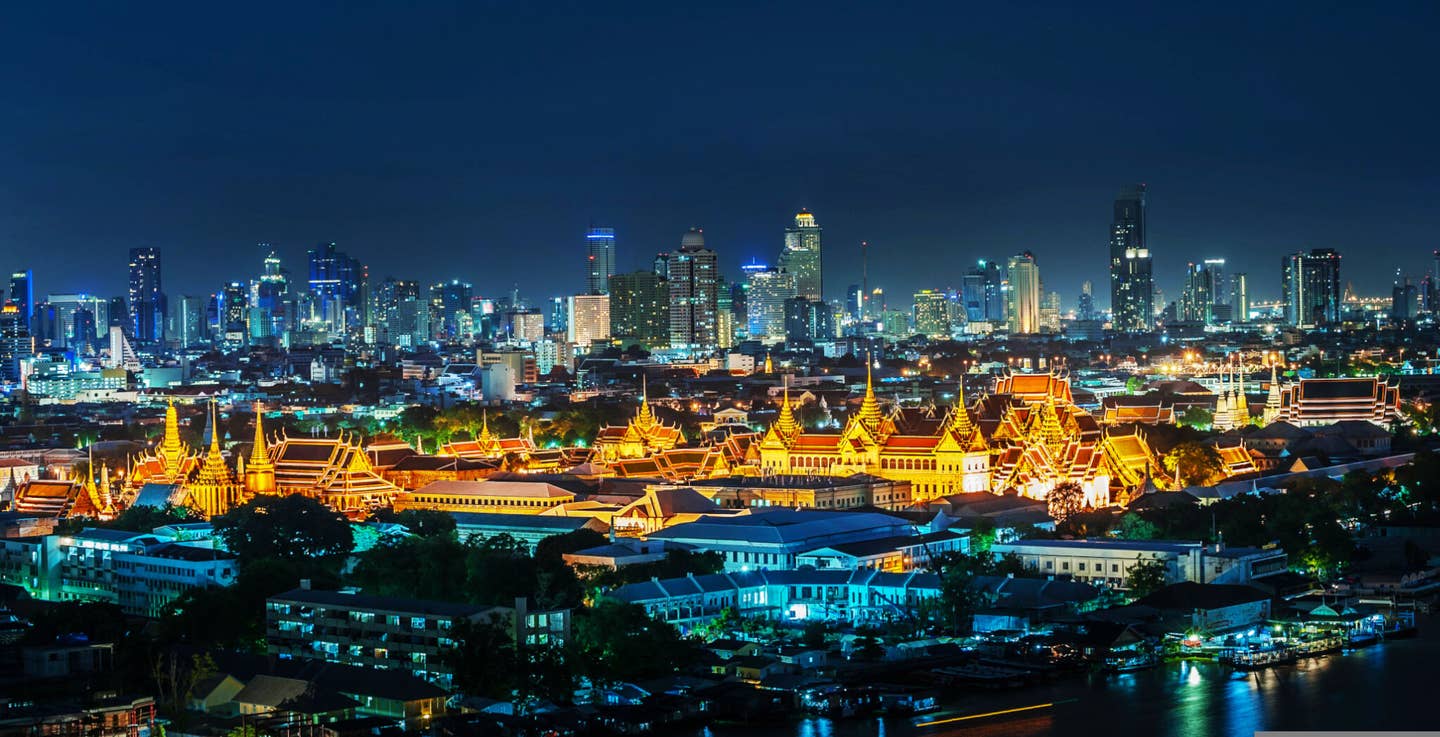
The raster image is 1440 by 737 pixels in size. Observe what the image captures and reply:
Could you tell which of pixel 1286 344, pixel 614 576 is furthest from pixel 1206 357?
pixel 614 576

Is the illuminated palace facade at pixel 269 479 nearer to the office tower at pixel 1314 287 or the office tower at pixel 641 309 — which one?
the office tower at pixel 641 309

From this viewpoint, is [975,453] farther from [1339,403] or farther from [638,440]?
[1339,403]

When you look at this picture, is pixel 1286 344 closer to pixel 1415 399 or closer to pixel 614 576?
pixel 1415 399

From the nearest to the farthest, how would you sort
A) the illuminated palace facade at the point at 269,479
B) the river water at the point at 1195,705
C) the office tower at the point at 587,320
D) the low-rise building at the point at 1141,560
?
the river water at the point at 1195,705 < the low-rise building at the point at 1141,560 < the illuminated palace facade at the point at 269,479 < the office tower at the point at 587,320

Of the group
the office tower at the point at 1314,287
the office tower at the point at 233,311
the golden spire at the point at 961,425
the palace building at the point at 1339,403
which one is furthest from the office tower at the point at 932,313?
the golden spire at the point at 961,425

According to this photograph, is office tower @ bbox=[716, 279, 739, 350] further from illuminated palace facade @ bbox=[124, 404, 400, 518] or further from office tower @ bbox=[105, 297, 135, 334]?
illuminated palace facade @ bbox=[124, 404, 400, 518]

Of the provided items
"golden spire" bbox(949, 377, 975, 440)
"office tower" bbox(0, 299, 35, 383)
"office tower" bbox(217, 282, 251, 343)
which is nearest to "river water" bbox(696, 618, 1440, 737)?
"golden spire" bbox(949, 377, 975, 440)

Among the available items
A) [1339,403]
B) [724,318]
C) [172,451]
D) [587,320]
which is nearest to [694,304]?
[724,318]
